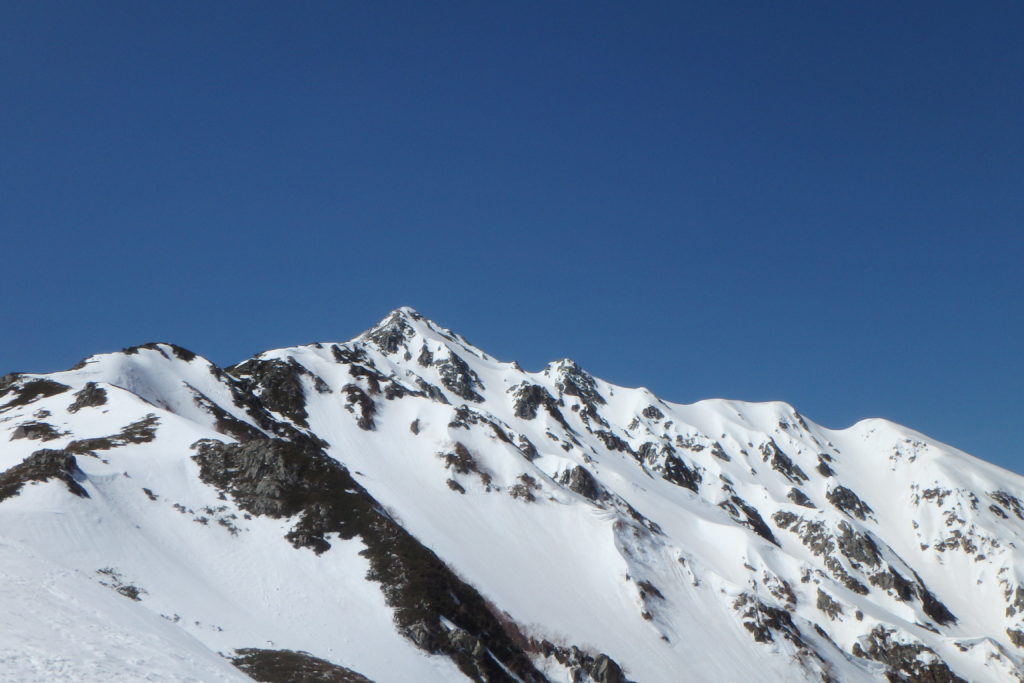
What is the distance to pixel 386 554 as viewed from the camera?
59344mm

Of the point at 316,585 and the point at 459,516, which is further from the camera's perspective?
the point at 459,516

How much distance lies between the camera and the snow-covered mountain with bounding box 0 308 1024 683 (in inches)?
1657

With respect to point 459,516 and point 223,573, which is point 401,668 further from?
point 459,516

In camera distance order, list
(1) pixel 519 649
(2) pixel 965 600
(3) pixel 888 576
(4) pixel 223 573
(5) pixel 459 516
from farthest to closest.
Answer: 1. (2) pixel 965 600
2. (3) pixel 888 576
3. (5) pixel 459 516
4. (1) pixel 519 649
5. (4) pixel 223 573

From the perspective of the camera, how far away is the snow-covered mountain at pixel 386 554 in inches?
1657

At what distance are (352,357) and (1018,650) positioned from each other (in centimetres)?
15331

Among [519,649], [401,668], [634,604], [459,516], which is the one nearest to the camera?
[401,668]

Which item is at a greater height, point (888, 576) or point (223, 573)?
point (888, 576)

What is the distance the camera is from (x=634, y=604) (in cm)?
9131

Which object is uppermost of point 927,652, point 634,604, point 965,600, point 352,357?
point 965,600

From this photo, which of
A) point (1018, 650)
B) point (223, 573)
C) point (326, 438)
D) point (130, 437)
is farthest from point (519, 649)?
point (1018, 650)

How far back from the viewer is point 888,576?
15462 cm

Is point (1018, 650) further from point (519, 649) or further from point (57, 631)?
point (57, 631)

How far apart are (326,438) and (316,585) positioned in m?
59.7
